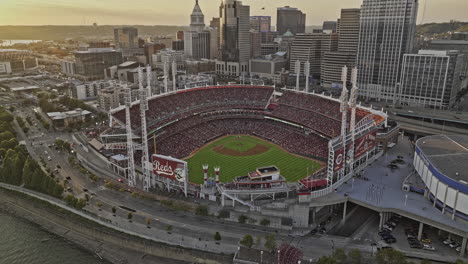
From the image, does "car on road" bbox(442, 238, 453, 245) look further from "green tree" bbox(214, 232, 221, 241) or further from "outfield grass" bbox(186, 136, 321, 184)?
"green tree" bbox(214, 232, 221, 241)

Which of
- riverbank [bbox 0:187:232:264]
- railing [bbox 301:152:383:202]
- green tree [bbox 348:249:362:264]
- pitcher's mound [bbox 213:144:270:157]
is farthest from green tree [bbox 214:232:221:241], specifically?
pitcher's mound [bbox 213:144:270:157]

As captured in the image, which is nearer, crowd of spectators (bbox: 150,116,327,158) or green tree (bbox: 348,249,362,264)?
green tree (bbox: 348,249,362,264)

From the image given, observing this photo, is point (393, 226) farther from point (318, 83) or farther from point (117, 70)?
point (117, 70)

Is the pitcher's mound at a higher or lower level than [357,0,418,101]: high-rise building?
lower

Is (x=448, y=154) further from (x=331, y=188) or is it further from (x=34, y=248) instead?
(x=34, y=248)

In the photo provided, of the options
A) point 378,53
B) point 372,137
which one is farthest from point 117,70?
point 372,137

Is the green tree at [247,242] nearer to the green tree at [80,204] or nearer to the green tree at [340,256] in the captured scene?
the green tree at [340,256]

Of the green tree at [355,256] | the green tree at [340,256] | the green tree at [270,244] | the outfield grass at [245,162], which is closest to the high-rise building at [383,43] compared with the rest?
the outfield grass at [245,162]
